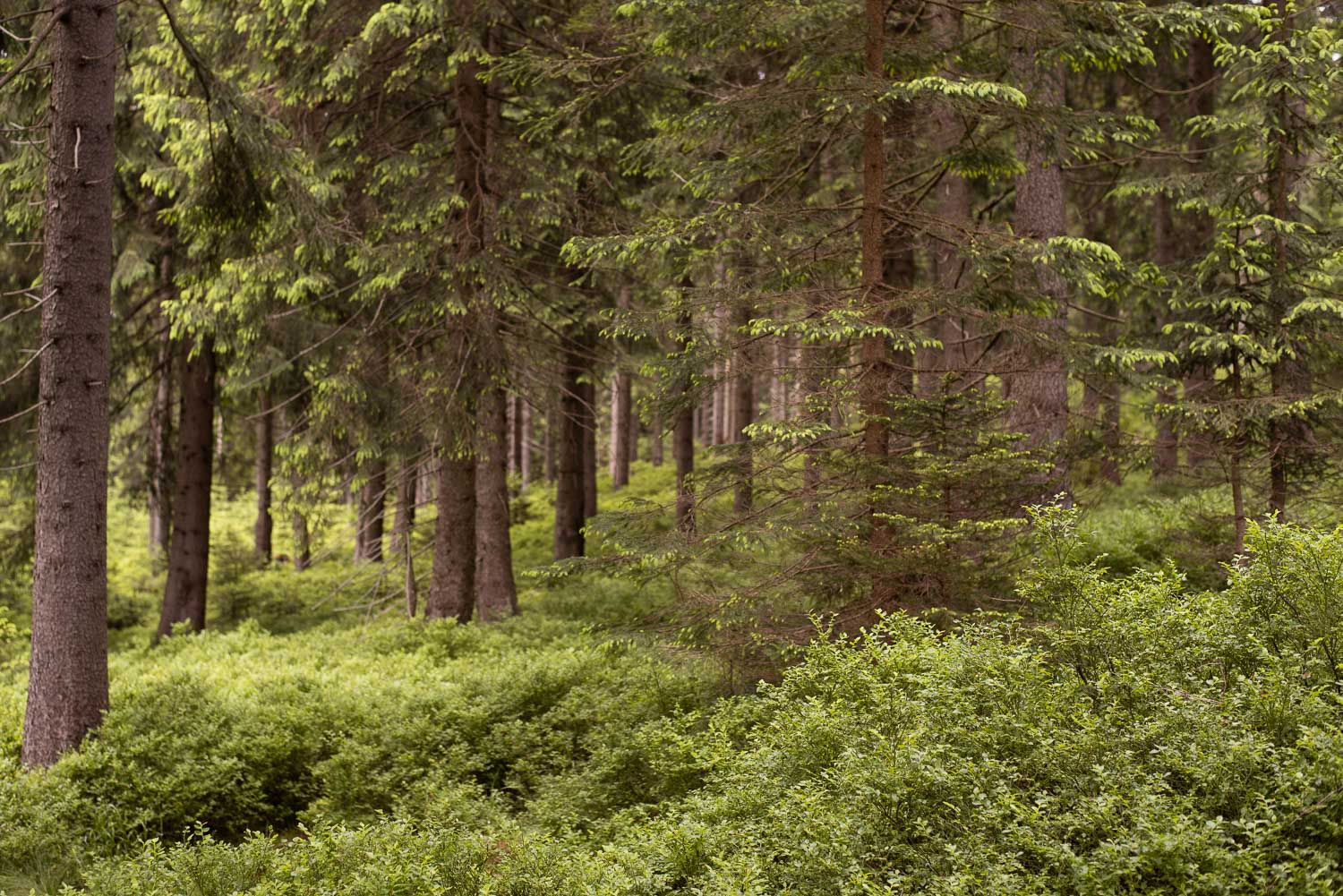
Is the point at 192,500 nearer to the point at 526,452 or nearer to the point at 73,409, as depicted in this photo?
the point at 73,409

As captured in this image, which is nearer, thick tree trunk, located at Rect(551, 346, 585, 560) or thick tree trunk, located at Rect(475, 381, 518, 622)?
thick tree trunk, located at Rect(475, 381, 518, 622)

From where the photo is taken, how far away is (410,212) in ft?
43.9

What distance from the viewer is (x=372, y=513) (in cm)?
1638

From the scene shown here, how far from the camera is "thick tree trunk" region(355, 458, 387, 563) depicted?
14073 millimetres

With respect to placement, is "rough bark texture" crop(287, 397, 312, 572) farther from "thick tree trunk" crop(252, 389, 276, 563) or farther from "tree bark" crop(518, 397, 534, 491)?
"tree bark" crop(518, 397, 534, 491)

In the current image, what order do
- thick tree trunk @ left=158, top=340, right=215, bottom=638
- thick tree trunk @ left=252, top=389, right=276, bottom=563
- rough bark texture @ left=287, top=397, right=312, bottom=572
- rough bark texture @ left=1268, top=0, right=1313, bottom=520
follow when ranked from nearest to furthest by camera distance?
rough bark texture @ left=1268, top=0, right=1313, bottom=520, rough bark texture @ left=287, top=397, right=312, bottom=572, thick tree trunk @ left=158, top=340, right=215, bottom=638, thick tree trunk @ left=252, top=389, right=276, bottom=563

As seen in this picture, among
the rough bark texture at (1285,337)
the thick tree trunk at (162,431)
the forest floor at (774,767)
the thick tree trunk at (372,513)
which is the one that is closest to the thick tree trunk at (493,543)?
the thick tree trunk at (372,513)

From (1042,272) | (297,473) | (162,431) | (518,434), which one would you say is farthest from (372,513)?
(1042,272)

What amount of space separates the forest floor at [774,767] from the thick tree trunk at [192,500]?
555 cm

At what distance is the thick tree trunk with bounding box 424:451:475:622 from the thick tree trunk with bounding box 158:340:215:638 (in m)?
4.82

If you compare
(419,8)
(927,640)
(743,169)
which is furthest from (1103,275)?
(419,8)

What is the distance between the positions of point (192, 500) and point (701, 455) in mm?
10494

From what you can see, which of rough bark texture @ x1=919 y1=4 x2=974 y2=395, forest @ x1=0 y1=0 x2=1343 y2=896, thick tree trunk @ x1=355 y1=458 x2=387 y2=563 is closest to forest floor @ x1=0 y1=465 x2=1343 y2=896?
forest @ x1=0 y1=0 x2=1343 y2=896

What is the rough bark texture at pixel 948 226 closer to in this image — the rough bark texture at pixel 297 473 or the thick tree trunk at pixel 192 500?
the rough bark texture at pixel 297 473
